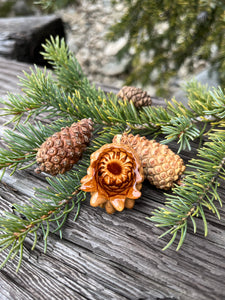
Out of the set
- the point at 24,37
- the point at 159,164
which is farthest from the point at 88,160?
the point at 24,37

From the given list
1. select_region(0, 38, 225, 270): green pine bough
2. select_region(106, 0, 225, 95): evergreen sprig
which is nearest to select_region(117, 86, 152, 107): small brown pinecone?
select_region(0, 38, 225, 270): green pine bough

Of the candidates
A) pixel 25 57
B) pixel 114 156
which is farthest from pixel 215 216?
pixel 25 57

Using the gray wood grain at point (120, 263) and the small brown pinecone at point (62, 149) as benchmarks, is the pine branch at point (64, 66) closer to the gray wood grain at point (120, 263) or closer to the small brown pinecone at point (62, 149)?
the small brown pinecone at point (62, 149)

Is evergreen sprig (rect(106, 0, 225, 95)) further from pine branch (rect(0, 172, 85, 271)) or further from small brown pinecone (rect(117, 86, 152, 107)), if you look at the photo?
pine branch (rect(0, 172, 85, 271))

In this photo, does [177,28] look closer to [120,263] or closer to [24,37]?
[24,37]

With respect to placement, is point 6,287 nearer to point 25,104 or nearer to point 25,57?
point 25,104

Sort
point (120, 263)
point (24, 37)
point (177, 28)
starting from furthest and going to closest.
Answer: point (24, 37)
point (177, 28)
point (120, 263)
